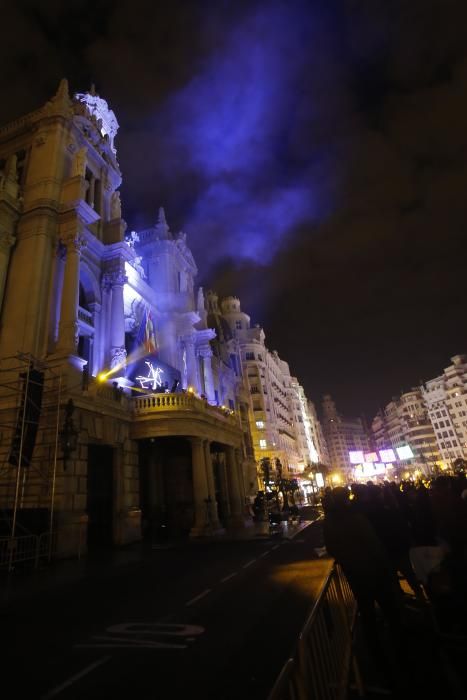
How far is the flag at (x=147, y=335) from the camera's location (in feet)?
94.3

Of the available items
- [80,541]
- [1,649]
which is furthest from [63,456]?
[1,649]

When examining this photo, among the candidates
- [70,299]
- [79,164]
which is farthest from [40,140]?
[70,299]

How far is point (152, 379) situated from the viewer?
25797 mm

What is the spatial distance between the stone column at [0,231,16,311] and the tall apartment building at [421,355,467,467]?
379 ft

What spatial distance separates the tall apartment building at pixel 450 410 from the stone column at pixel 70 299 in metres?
113

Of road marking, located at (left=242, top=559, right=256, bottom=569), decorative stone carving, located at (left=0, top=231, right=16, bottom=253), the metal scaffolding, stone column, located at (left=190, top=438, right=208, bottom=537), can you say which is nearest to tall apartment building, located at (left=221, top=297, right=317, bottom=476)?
stone column, located at (left=190, top=438, right=208, bottom=537)

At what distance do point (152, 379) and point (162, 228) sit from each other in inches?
769

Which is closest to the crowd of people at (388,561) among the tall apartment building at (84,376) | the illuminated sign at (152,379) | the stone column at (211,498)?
the tall apartment building at (84,376)

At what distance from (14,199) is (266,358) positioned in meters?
58.1

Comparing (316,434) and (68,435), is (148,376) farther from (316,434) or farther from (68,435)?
(316,434)

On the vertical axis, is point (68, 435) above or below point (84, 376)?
below

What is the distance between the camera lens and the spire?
38219 millimetres

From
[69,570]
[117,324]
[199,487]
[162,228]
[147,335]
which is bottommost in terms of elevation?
[69,570]

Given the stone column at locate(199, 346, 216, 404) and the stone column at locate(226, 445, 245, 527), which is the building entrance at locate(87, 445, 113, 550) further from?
the stone column at locate(199, 346, 216, 404)
